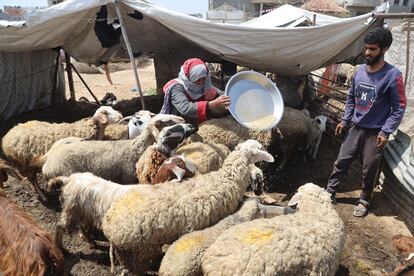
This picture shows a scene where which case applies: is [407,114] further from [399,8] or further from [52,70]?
[399,8]

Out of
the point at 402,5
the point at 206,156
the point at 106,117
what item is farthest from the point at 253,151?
the point at 402,5

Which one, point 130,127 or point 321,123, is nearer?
point 130,127

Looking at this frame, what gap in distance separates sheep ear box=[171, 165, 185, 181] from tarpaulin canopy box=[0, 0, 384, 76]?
9.79 feet

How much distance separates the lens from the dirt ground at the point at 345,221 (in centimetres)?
420

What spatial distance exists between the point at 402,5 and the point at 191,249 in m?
44.4

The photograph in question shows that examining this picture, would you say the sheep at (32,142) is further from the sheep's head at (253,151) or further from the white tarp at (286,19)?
the white tarp at (286,19)

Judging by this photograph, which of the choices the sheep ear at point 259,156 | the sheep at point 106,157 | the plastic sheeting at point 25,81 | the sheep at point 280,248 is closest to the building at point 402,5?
the plastic sheeting at point 25,81

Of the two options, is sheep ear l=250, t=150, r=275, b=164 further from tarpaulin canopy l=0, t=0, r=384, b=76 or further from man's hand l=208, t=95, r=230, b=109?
tarpaulin canopy l=0, t=0, r=384, b=76

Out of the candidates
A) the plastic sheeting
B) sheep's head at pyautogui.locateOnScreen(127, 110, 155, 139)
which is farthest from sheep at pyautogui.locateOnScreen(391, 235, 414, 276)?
the plastic sheeting

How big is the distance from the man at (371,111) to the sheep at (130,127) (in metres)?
3.05

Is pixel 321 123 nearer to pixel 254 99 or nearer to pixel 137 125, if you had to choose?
pixel 254 99

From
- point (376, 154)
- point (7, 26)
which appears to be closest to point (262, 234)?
point (376, 154)

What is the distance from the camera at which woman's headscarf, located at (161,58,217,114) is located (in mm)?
5438

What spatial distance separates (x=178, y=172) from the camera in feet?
13.6
